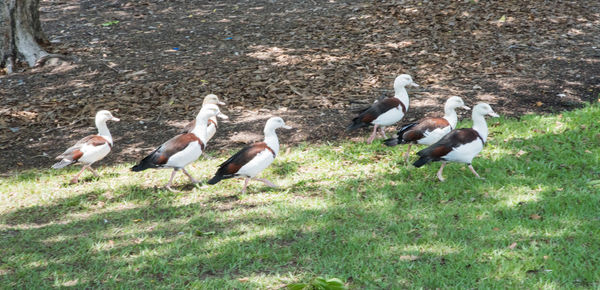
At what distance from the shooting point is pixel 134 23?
13609 mm

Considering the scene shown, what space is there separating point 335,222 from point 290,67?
515 cm

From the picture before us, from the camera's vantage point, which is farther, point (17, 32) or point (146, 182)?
point (17, 32)

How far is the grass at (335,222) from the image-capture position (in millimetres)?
4945

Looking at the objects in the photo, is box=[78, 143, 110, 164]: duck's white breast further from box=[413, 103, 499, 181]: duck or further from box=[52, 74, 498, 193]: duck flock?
box=[413, 103, 499, 181]: duck

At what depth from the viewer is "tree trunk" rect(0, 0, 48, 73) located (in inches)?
422

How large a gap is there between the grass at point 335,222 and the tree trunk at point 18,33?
4471 millimetres

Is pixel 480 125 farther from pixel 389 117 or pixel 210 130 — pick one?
pixel 210 130

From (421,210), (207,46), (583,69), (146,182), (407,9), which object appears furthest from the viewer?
(407,9)

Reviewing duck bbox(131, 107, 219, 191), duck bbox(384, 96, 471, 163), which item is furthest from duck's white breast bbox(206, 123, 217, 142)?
duck bbox(384, 96, 471, 163)

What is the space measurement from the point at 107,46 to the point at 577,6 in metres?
9.88

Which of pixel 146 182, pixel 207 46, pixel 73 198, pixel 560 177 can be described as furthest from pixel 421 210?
pixel 207 46

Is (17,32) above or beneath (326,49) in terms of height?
above

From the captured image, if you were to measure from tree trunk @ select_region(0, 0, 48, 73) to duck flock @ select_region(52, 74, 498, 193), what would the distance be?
14.9 ft

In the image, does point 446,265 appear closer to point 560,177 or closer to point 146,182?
point 560,177
